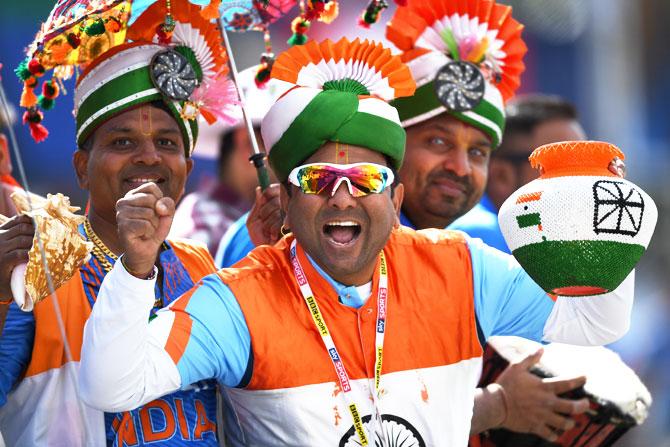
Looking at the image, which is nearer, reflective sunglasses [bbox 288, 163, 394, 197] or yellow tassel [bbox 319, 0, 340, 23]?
reflective sunglasses [bbox 288, 163, 394, 197]

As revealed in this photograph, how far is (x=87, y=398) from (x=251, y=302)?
672 millimetres

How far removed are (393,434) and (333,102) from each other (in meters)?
1.15

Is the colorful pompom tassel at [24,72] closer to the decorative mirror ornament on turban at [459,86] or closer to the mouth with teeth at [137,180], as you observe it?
the mouth with teeth at [137,180]

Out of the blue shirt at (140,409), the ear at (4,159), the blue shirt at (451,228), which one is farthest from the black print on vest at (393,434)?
the ear at (4,159)

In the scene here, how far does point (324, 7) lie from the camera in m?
4.21

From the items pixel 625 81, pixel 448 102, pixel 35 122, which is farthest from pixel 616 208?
pixel 625 81

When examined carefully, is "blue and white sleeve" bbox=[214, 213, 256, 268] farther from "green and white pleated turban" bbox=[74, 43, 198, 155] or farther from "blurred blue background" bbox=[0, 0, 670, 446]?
"blurred blue background" bbox=[0, 0, 670, 446]

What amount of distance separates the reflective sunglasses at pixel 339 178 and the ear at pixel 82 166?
0.87 m

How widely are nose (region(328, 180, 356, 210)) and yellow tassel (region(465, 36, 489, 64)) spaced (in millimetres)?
1661

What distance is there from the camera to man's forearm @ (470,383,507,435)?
4.62 m

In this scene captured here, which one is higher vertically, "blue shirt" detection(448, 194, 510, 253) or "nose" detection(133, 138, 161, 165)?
"nose" detection(133, 138, 161, 165)

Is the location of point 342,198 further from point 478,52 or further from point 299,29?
point 478,52

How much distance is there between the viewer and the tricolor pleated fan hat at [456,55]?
503 centimetres

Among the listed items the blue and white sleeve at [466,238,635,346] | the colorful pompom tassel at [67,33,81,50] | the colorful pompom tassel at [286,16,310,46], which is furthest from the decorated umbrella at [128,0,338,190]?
the blue and white sleeve at [466,238,635,346]
